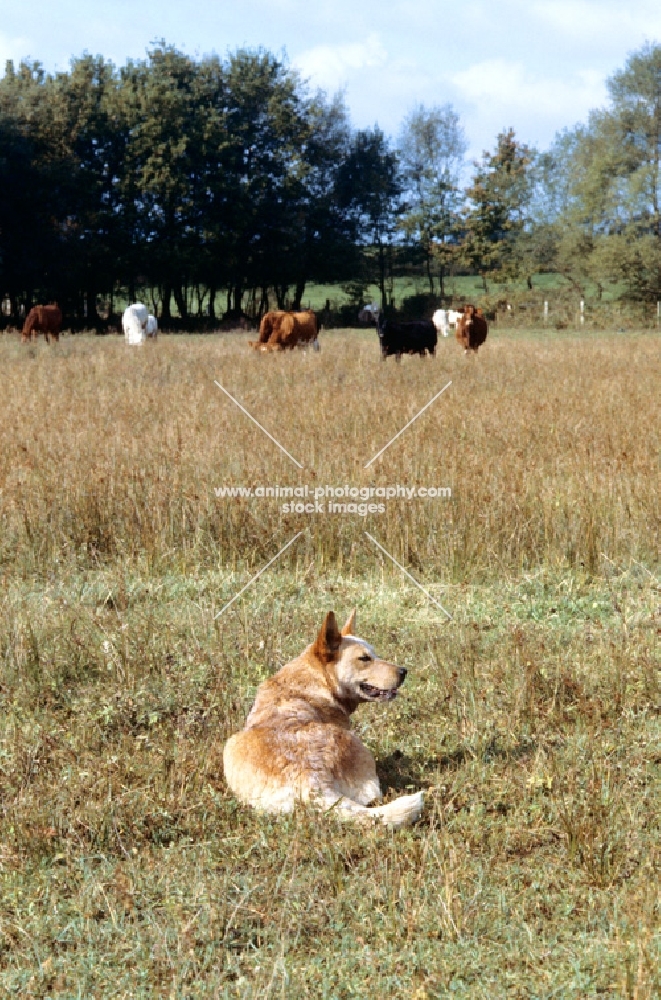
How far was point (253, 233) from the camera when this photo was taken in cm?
5116

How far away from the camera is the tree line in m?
43.5

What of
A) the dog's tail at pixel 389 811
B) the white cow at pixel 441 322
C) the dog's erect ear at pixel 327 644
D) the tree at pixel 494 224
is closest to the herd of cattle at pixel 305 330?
the white cow at pixel 441 322

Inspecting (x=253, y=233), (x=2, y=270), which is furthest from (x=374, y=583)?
(x=253, y=233)

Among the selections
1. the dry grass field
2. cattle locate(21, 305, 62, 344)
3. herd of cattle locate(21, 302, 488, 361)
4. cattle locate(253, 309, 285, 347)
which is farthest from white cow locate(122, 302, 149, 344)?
the dry grass field

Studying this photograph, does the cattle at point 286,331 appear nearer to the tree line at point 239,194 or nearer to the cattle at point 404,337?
the cattle at point 404,337

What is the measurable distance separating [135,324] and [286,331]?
292 inches

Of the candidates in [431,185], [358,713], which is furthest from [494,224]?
[358,713]

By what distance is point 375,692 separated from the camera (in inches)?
152

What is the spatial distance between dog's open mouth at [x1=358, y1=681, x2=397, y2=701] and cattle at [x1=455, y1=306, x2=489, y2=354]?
61.8 feet

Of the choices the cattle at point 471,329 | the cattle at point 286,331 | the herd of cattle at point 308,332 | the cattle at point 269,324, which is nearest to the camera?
the herd of cattle at point 308,332

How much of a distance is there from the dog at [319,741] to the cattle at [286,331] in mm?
18105

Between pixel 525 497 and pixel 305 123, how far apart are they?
49218 mm

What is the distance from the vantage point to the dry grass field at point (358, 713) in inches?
118

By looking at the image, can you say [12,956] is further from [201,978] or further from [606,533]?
[606,533]
